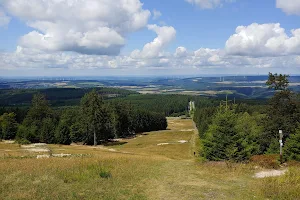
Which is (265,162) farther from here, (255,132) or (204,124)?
(204,124)

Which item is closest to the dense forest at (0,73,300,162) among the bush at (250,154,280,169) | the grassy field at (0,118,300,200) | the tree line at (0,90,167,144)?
the tree line at (0,90,167,144)

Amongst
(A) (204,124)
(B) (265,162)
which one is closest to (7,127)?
(A) (204,124)

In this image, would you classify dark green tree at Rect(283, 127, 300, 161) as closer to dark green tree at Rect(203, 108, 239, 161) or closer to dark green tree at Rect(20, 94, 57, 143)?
dark green tree at Rect(203, 108, 239, 161)

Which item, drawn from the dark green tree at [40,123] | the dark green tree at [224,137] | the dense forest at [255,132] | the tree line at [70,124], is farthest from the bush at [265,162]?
the dark green tree at [40,123]

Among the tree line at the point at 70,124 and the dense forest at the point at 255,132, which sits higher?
the dense forest at the point at 255,132

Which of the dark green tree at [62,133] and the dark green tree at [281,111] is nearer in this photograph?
the dark green tree at [281,111]

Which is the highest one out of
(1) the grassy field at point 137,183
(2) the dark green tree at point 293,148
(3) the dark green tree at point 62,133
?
(1) the grassy field at point 137,183

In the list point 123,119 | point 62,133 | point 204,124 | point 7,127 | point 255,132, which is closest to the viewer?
point 255,132

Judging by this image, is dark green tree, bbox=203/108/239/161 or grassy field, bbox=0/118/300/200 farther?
dark green tree, bbox=203/108/239/161

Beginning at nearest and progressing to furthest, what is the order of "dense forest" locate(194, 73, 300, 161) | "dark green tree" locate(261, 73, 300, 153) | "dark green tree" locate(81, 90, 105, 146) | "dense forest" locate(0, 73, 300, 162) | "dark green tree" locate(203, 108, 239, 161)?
"dark green tree" locate(203, 108, 239, 161) < "dense forest" locate(194, 73, 300, 161) < "dense forest" locate(0, 73, 300, 162) < "dark green tree" locate(261, 73, 300, 153) < "dark green tree" locate(81, 90, 105, 146)

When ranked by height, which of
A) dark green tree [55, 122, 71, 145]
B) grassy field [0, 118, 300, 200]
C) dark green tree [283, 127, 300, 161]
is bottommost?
dark green tree [55, 122, 71, 145]

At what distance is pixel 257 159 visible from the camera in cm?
2570

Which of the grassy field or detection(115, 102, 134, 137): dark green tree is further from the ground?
the grassy field

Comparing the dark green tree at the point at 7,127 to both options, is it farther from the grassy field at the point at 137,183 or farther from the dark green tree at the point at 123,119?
the grassy field at the point at 137,183
